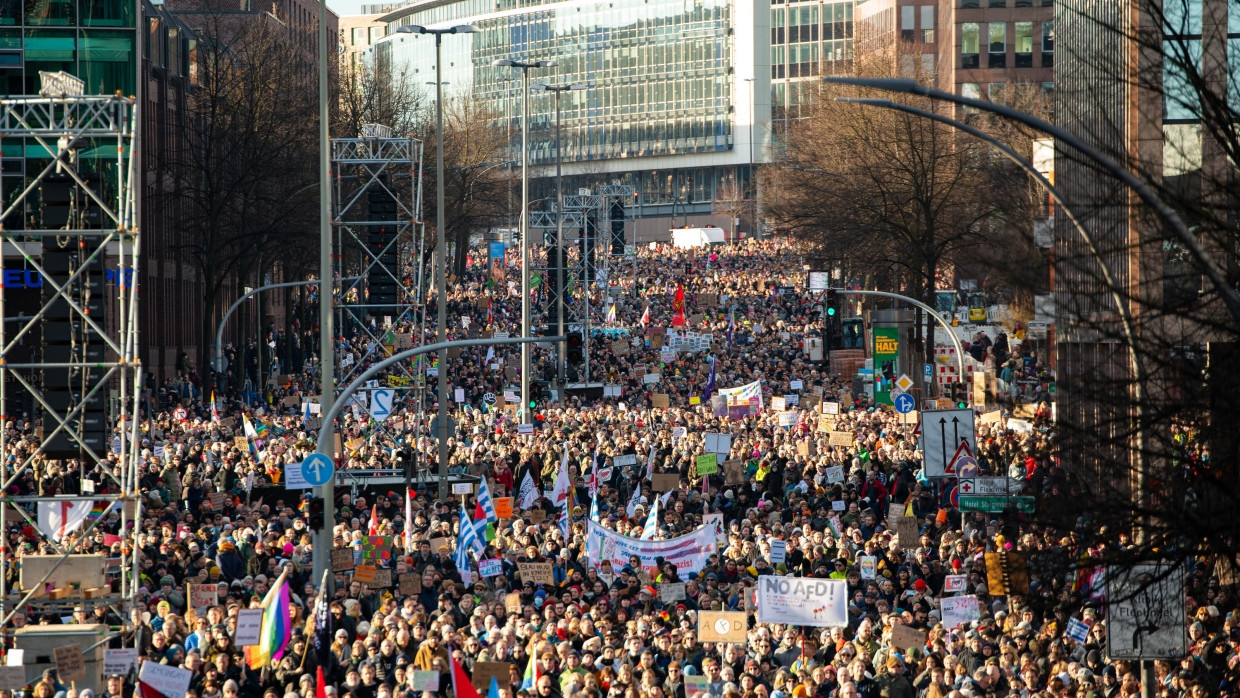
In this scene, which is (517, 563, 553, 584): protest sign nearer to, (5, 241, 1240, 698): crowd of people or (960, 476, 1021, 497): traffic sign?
(5, 241, 1240, 698): crowd of people

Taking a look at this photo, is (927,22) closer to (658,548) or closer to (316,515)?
(658,548)

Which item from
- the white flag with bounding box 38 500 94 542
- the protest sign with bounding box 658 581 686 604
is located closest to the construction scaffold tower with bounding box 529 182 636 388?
the white flag with bounding box 38 500 94 542

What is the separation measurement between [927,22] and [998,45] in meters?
9.23

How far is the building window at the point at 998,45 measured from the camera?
9344cm

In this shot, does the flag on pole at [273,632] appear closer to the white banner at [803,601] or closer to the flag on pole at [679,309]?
the white banner at [803,601]

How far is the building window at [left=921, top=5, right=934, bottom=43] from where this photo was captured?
334 feet

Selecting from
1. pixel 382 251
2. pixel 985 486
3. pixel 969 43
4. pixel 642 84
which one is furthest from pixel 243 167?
pixel 642 84

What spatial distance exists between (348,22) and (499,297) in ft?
348

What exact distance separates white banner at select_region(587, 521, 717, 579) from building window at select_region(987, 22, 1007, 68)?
7605cm

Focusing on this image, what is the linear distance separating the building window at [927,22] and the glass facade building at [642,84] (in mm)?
32991

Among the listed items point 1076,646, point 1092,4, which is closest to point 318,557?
point 1076,646

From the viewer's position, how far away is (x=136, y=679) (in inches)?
640

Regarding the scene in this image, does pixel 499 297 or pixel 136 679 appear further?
pixel 499 297

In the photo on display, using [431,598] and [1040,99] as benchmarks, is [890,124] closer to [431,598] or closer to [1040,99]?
[1040,99]
